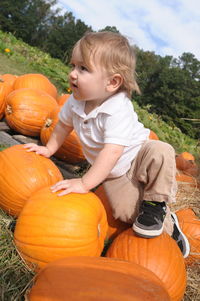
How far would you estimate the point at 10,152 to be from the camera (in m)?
2.34

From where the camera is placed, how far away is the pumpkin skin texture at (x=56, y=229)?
173 cm

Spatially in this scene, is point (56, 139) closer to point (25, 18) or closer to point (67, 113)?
point (67, 113)

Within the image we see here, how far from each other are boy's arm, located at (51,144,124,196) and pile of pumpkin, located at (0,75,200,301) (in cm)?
6

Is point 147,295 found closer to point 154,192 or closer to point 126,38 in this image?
point 154,192

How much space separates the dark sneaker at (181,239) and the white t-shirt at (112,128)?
709 mm

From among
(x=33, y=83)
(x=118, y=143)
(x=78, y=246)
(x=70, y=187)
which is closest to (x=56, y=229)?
(x=78, y=246)

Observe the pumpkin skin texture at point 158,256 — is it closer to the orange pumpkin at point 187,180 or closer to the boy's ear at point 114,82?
the boy's ear at point 114,82

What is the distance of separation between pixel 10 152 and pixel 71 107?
25.0 inches

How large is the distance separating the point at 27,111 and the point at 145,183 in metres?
1.82

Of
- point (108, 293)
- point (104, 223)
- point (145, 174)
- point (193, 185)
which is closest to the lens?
point (108, 293)

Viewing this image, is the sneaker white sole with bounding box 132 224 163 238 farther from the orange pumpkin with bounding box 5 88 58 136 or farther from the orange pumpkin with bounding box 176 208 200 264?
the orange pumpkin with bounding box 5 88 58 136

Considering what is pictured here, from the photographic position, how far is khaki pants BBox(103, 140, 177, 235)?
2.13 meters

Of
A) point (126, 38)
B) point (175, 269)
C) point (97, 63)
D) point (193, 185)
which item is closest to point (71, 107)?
point (97, 63)

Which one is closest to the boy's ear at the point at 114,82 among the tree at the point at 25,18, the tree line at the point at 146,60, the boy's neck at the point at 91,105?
the boy's neck at the point at 91,105
